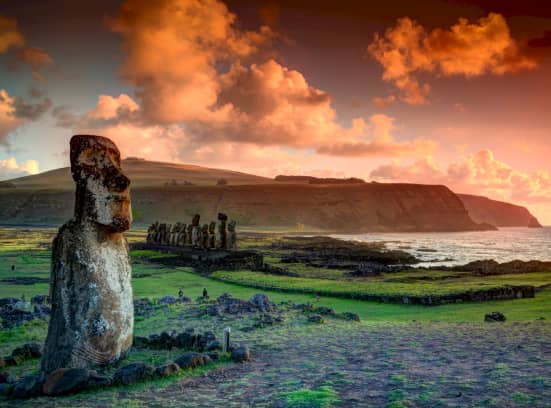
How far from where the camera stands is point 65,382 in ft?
29.5

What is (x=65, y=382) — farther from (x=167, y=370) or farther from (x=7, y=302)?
(x=7, y=302)

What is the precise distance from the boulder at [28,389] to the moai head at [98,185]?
12.0 ft

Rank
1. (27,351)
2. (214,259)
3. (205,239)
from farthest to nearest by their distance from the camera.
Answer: (205,239), (214,259), (27,351)

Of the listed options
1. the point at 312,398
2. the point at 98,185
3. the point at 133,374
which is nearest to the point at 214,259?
the point at 98,185

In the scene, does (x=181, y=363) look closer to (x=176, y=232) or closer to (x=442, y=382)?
(x=442, y=382)

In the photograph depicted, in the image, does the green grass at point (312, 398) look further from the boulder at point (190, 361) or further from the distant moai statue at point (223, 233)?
the distant moai statue at point (223, 233)

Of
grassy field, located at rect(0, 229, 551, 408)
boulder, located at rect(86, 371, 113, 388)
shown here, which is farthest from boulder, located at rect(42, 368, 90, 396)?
grassy field, located at rect(0, 229, 551, 408)

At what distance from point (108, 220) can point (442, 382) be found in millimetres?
7827

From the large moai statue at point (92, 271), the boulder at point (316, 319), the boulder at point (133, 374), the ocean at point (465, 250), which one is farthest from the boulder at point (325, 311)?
the ocean at point (465, 250)

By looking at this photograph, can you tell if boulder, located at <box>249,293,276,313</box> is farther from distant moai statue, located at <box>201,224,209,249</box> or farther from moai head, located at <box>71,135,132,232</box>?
distant moai statue, located at <box>201,224,209,249</box>

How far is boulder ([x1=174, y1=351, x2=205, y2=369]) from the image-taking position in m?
10.3

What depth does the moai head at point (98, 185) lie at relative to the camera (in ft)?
36.9

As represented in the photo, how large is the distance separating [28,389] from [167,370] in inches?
97.8

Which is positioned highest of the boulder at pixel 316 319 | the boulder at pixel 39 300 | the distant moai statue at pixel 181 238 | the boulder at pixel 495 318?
the distant moai statue at pixel 181 238
